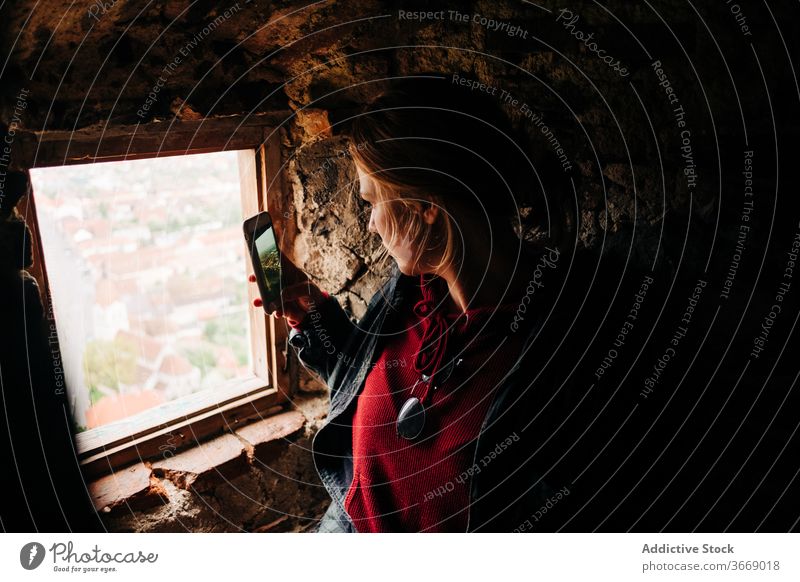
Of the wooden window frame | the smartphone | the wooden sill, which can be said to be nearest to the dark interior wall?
the wooden window frame

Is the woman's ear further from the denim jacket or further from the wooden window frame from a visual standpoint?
the wooden window frame

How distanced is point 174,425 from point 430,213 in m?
0.62

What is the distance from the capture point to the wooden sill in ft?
3.17

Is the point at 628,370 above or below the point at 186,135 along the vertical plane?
below

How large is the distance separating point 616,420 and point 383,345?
1.02ft

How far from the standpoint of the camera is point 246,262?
1.10 meters

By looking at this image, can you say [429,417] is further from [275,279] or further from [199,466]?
[199,466]

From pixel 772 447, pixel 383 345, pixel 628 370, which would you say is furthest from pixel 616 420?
pixel 383 345

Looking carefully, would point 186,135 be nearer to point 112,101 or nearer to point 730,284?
point 112,101

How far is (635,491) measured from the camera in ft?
2.52
